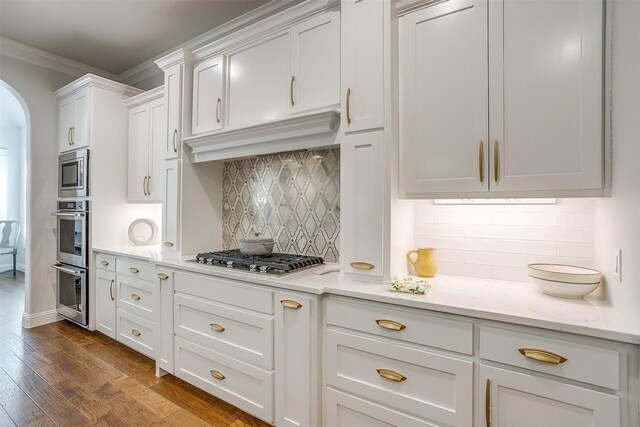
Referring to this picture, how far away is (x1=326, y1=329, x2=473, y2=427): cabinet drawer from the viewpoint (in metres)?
1.36

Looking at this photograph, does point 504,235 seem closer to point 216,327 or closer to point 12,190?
point 216,327

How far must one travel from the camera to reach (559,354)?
3.88ft

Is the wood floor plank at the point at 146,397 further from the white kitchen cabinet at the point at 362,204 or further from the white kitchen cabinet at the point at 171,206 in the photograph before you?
the white kitchen cabinet at the point at 362,204

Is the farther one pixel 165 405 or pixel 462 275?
pixel 165 405

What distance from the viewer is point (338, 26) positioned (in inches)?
79.0

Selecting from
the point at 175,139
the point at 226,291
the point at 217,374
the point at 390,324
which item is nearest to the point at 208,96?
the point at 175,139

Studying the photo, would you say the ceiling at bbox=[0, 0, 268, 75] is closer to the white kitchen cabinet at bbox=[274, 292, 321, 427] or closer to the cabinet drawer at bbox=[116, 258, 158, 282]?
the cabinet drawer at bbox=[116, 258, 158, 282]

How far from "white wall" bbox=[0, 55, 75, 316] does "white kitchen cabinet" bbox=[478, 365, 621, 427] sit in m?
4.44

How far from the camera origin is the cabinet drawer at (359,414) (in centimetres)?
150

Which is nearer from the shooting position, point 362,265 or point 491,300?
point 491,300

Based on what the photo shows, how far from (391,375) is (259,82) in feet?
6.75

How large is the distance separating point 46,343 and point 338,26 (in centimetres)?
387

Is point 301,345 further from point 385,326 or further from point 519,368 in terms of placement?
point 519,368

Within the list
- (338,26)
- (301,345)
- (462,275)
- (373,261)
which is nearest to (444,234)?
(462,275)
